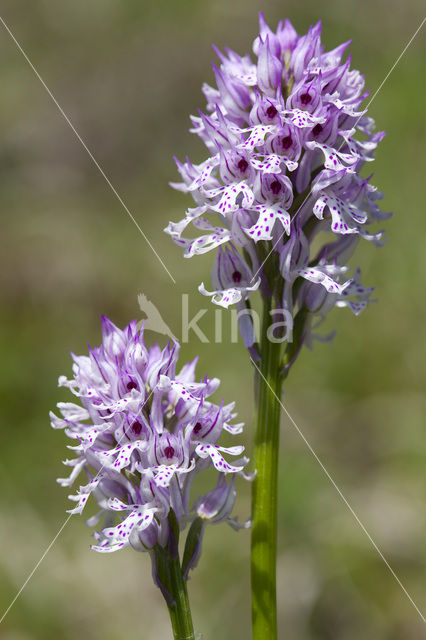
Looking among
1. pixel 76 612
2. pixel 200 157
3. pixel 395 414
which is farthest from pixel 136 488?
pixel 200 157

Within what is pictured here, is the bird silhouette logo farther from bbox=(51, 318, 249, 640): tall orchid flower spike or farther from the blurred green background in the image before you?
bbox=(51, 318, 249, 640): tall orchid flower spike

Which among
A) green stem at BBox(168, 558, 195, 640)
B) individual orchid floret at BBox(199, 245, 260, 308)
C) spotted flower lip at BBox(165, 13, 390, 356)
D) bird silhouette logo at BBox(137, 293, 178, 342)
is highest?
bird silhouette logo at BBox(137, 293, 178, 342)

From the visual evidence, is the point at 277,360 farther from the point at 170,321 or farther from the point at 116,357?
the point at 170,321

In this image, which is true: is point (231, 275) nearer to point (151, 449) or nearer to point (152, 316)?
point (151, 449)

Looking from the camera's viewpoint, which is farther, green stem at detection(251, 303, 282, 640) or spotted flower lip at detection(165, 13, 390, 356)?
green stem at detection(251, 303, 282, 640)

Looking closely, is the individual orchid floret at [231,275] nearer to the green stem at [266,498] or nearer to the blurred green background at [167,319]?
the green stem at [266,498]

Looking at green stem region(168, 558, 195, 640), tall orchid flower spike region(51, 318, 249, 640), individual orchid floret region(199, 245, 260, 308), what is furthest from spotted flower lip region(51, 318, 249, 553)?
individual orchid floret region(199, 245, 260, 308)
